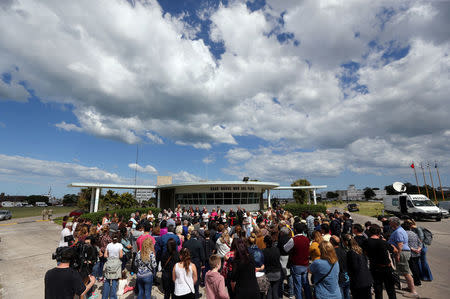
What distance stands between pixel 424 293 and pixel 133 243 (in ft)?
27.7

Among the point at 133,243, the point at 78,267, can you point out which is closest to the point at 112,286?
the point at 78,267

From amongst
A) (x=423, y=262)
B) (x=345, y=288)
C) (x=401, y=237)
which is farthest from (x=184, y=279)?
(x=423, y=262)

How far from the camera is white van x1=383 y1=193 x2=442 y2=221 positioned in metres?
18.8

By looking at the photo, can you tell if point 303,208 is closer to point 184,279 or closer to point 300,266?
point 300,266

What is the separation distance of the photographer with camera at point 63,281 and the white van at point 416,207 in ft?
75.2

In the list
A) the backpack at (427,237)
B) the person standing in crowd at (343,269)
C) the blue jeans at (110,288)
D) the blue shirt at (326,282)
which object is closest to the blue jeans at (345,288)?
the person standing in crowd at (343,269)

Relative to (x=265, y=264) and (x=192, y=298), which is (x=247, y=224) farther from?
(x=192, y=298)

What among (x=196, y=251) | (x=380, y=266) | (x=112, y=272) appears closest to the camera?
(x=380, y=266)

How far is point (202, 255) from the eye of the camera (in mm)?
5500

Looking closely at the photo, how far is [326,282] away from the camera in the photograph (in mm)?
3699

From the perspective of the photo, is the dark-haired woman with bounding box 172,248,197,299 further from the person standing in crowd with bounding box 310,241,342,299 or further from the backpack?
the backpack

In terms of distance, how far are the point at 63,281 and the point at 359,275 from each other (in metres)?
5.06

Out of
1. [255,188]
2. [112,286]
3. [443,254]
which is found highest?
[255,188]

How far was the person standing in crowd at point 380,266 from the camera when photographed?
4.47 metres
